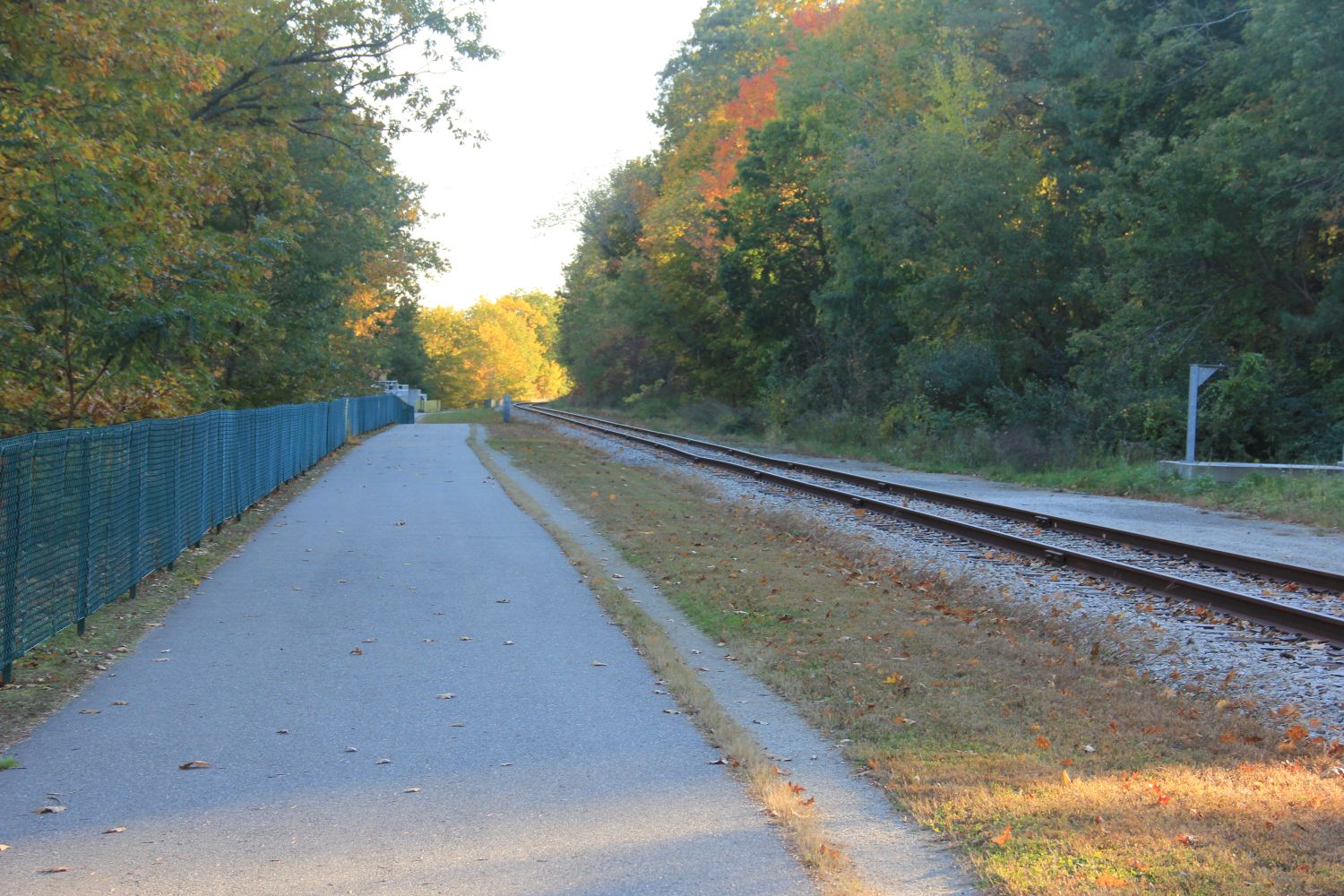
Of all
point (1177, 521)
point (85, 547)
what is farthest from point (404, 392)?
point (85, 547)

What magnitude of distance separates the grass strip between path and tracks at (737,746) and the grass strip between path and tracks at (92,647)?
11.7ft

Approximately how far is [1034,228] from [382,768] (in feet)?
110

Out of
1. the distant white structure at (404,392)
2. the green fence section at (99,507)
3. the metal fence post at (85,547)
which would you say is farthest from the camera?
the distant white structure at (404,392)

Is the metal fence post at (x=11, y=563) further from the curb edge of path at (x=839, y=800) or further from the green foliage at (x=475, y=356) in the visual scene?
the green foliage at (x=475, y=356)

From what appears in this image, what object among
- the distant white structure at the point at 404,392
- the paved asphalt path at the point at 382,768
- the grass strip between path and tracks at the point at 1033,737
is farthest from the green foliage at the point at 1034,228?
the distant white structure at the point at 404,392

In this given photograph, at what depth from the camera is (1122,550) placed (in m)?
14.7

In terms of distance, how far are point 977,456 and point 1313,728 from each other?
76.0 feet

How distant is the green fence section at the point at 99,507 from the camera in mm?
7773

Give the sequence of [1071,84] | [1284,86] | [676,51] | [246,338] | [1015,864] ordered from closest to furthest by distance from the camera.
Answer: [1015,864] < [1284,86] < [246,338] < [1071,84] < [676,51]

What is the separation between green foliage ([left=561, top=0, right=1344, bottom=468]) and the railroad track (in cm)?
800

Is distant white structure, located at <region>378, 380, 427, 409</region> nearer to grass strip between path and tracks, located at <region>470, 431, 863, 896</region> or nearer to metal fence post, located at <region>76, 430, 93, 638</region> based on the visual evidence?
metal fence post, located at <region>76, 430, 93, 638</region>

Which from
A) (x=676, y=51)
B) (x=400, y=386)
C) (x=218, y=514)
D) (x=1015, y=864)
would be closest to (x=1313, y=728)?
(x=1015, y=864)

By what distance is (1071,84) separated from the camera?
32000 millimetres

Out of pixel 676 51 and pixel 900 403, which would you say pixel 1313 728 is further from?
pixel 676 51
